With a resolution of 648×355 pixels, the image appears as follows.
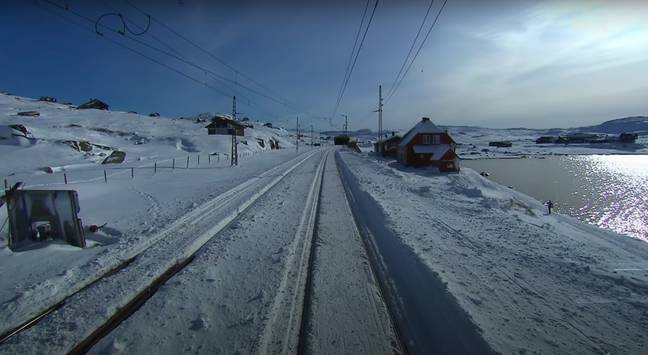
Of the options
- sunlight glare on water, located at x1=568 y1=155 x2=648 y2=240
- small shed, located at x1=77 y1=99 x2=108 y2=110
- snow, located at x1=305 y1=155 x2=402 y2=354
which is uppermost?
small shed, located at x1=77 y1=99 x2=108 y2=110

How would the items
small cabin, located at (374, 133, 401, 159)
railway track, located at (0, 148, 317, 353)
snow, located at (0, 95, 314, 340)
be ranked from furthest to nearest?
1. small cabin, located at (374, 133, 401, 159)
2. snow, located at (0, 95, 314, 340)
3. railway track, located at (0, 148, 317, 353)

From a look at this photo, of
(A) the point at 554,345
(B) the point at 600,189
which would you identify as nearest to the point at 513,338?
(A) the point at 554,345

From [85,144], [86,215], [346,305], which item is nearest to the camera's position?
[346,305]

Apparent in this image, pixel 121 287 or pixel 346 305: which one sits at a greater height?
pixel 121 287

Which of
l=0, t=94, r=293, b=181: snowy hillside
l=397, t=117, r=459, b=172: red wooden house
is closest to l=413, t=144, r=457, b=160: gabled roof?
l=397, t=117, r=459, b=172: red wooden house

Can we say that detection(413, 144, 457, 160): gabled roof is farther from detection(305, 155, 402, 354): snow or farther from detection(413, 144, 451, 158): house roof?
detection(305, 155, 402, 354): snow

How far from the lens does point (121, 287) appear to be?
614cm

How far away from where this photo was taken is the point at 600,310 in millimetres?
5281

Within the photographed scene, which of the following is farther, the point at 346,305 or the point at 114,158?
the point at 114,158

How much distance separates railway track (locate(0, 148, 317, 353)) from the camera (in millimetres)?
4844

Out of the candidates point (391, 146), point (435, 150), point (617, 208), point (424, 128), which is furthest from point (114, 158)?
point (391, 146)

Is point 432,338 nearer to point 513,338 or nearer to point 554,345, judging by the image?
point 513,338

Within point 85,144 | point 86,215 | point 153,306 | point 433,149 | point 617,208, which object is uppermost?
point 85,144

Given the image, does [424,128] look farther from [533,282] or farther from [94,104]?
[94,104]
